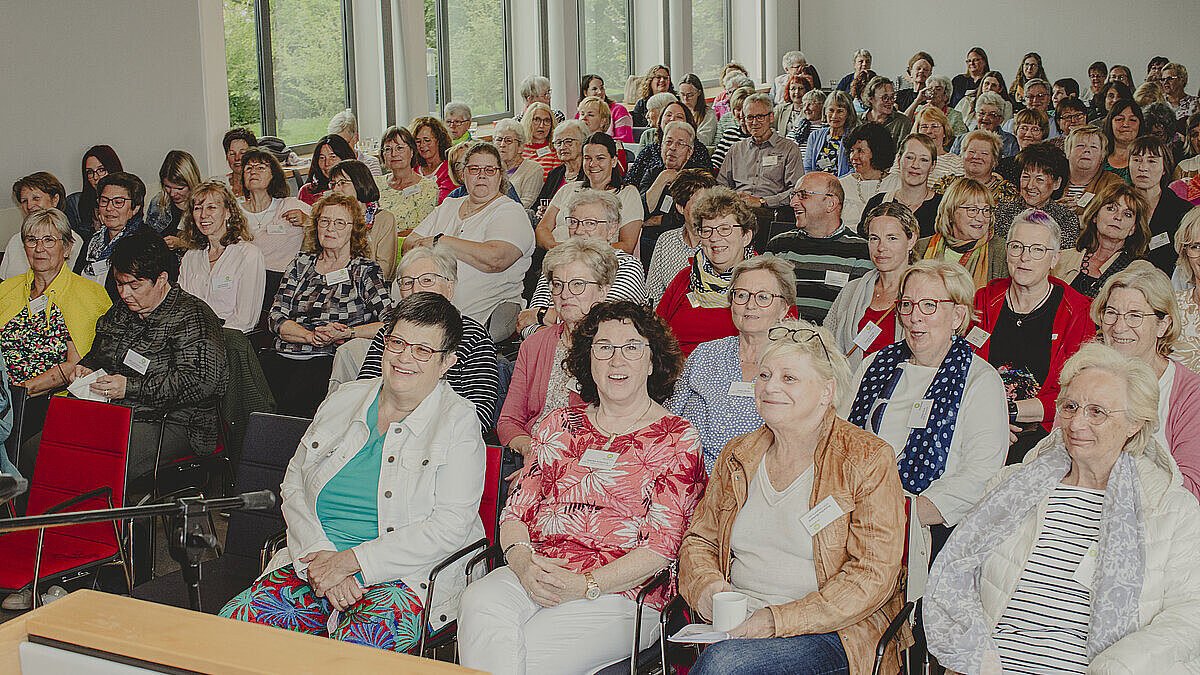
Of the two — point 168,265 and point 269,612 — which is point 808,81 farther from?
point 269,612

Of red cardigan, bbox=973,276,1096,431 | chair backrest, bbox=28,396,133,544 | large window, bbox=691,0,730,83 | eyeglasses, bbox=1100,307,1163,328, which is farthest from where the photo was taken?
large window, bbox=691,0,730,83

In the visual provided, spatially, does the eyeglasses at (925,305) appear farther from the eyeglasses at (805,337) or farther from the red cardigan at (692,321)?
the red cardigan at (692,321)

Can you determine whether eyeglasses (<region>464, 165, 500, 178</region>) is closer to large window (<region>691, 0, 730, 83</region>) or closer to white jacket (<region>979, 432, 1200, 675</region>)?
white jacket (<region>979, 432, 1200, 675</region>)

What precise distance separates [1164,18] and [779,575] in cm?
1400

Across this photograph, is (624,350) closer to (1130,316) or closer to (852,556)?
(852,556)

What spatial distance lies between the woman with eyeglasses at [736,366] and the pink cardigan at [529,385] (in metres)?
0.49

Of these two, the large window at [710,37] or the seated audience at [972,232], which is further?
the large window at [710,37]

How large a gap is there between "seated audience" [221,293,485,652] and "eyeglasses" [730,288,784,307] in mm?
877

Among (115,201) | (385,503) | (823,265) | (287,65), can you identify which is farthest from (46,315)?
(287,65)

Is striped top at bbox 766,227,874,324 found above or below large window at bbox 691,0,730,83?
below

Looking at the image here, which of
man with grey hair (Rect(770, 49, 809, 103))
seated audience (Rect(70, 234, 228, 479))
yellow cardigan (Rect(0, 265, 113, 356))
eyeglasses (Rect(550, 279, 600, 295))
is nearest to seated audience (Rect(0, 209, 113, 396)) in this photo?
yellow cardigan (Rect(0, 265, 113, 356))

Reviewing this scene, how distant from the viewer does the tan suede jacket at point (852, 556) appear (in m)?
2.46

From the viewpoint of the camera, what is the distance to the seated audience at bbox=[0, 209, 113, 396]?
4586 millimetres

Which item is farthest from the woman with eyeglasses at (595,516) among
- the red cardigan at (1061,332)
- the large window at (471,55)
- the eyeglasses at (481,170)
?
the large window at (471,55)
